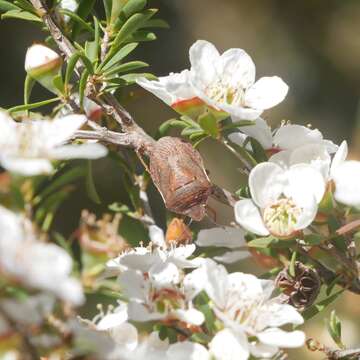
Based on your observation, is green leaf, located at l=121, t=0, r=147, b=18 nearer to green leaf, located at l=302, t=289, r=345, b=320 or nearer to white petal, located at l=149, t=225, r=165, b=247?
white petal, located at l=149, t=225, r=165, b=247

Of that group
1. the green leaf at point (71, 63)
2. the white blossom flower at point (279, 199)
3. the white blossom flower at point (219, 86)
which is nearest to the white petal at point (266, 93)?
the white blossom flower at point (219, 86)

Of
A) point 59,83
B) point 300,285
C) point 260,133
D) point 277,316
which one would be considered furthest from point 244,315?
point 59,83

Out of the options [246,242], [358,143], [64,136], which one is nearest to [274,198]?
[246,242]

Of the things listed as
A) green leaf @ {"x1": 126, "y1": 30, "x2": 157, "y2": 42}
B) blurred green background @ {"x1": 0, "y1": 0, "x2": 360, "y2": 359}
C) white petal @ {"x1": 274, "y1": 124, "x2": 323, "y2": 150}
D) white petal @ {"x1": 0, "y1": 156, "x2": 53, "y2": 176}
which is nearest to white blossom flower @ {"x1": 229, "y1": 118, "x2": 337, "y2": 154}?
white petal @ {"x1": 274, "y1": 124, "x2": 323, "y2": 150}

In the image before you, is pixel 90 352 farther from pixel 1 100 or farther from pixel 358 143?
pixel 1 100

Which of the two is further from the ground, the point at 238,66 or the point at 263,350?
the point at 238,66

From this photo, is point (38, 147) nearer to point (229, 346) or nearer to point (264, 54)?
point (229, 346)
